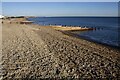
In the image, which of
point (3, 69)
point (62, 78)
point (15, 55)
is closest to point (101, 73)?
point (62, 78)

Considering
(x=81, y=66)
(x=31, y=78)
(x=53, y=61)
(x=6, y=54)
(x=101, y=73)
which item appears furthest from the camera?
(x=6, y=54)

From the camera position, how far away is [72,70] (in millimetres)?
13055

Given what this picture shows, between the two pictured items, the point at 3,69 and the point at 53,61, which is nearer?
the point at 3,69

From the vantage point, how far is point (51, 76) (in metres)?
11.8

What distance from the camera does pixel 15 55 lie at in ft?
56.9

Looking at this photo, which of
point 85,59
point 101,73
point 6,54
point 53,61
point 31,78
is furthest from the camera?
point 6,54

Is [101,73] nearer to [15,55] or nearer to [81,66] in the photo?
[81,66]

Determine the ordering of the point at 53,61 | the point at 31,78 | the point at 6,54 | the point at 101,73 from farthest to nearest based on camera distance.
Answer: the point at 6,54
the point at 53,61
the point at 101,73
the point at 31,78

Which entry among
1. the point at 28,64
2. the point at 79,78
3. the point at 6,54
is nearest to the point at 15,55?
the point at 6,54

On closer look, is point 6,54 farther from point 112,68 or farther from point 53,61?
point 112,68

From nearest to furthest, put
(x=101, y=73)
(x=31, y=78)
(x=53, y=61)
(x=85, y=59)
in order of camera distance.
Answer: (x=31, y=78) < (x=101, y=73) < (x=53, y=61) < (x=85, y=59)

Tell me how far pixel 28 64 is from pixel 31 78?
3.13m

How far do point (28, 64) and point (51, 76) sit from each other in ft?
10.3

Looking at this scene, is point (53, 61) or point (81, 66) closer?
point (81, 66)
